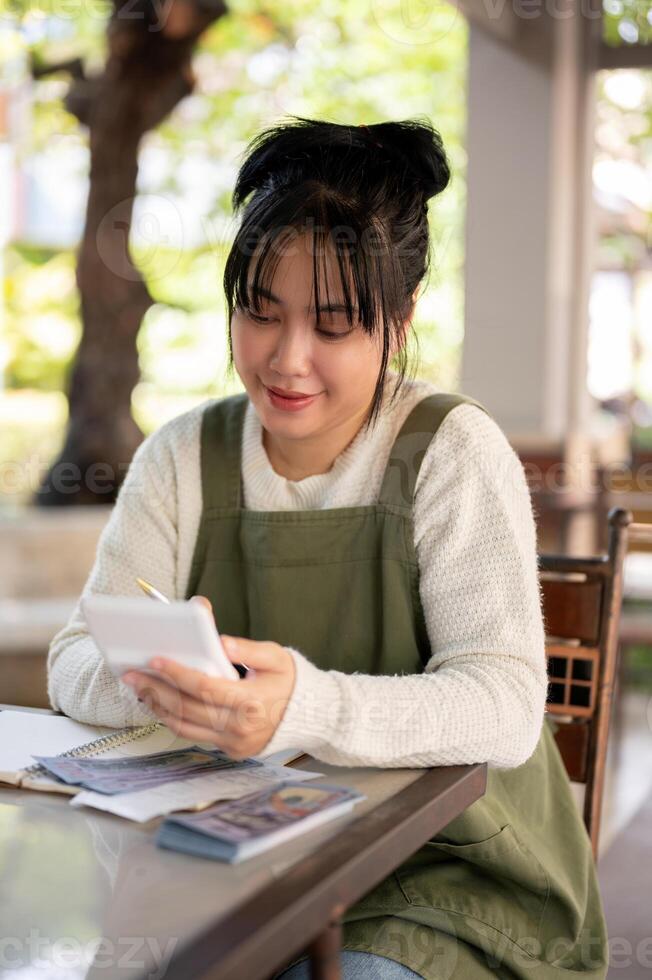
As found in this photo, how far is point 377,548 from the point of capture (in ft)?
4.82

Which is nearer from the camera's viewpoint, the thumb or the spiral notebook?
the thumb

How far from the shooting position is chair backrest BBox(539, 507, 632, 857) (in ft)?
5.64

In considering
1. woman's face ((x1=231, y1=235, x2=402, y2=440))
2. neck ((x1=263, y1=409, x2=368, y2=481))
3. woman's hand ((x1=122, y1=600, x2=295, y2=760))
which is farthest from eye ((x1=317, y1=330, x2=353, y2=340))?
woman's hand ((x1=122, y1=600, x2=295, y2=760))

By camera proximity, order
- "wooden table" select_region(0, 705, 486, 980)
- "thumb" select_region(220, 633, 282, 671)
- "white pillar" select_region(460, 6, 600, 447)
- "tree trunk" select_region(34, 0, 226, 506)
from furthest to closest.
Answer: "white pillar" select_region(460, 6, 600, 447) → "tree trunk" select_region(34, 0, 226, 506) → "thumb" select_region(220, 633, 282, 671) → "wooden table" select_region(0, 705, 486, 980)

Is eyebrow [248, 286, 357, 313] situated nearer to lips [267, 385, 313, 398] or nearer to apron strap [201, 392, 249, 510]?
lips [267, 385, 313, 398]

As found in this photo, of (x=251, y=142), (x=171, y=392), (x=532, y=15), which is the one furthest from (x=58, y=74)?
(x=251, y=142)

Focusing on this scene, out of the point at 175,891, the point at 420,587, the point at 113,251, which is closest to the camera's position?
the point at 175,891

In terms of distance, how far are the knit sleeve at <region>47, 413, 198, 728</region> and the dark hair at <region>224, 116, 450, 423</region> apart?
0.20 meters

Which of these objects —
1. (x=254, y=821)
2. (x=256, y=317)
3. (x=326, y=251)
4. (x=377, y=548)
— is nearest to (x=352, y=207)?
(x=326, y=251)

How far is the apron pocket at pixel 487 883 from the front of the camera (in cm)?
132

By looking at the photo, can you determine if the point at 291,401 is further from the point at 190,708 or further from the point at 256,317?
the point at 190,708

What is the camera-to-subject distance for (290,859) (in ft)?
3.13

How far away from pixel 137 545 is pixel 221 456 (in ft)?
0.55

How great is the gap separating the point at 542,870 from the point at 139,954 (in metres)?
0.66
